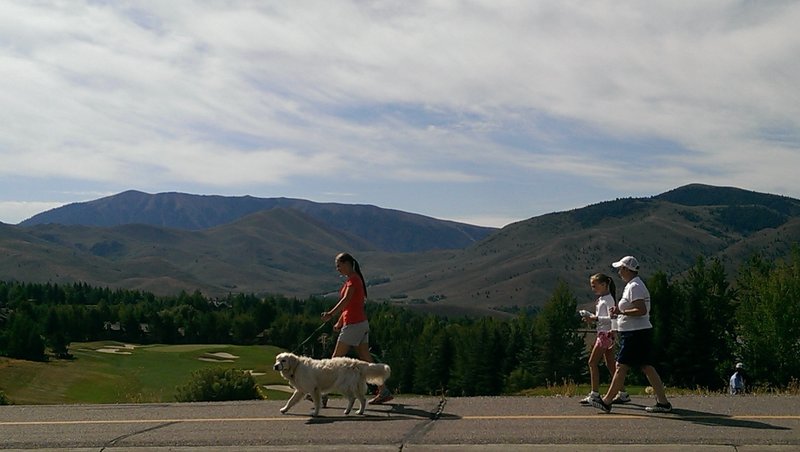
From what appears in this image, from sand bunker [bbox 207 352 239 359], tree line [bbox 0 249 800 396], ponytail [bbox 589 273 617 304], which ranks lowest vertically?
sand bunker [bbox 207 352 239 359]

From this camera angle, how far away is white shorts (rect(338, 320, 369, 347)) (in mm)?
12617

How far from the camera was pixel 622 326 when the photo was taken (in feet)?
36.9

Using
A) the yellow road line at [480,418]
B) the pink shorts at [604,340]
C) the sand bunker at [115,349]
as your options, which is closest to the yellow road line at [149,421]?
the yellow road line at [480,418]

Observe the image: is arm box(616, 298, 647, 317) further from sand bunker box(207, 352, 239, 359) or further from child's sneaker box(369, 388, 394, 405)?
sand bunker box(207, 352, 239, 359)

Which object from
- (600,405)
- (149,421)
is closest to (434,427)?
(600,405)

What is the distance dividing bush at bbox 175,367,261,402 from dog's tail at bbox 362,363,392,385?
1292 cm

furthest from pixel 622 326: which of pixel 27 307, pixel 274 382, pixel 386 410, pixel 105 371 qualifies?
pixel 27 307

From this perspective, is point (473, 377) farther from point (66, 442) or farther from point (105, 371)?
point (66, 442)

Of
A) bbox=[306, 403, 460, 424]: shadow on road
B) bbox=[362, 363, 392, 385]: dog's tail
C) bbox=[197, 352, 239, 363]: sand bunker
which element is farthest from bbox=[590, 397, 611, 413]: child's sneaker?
bbox=[197, 352, 239, 363]: sand bunker

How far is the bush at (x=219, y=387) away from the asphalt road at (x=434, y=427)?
10918mm

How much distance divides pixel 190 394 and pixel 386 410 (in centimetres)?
1519

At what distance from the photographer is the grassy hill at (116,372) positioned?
5841 centimetres

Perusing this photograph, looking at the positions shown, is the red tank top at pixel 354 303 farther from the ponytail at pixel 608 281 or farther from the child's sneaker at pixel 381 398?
the ponytail at pixel 608 281

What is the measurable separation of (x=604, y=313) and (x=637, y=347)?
3.41ft
